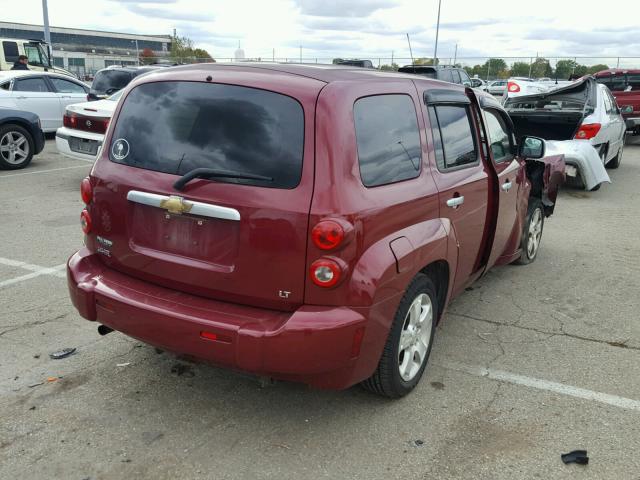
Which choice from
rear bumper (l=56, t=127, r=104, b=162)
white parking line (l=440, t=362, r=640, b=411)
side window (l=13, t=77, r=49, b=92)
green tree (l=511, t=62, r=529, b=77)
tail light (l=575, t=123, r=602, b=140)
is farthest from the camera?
green tree (l=511, t=62, r=529, b=77)

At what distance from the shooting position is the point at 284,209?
9.12ft

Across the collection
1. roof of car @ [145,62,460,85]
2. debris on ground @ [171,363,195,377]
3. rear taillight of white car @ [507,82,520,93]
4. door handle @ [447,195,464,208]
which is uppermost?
roof of car @ [145,62,460,85]

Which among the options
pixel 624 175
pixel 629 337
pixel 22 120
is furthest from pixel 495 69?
pixel 629 337

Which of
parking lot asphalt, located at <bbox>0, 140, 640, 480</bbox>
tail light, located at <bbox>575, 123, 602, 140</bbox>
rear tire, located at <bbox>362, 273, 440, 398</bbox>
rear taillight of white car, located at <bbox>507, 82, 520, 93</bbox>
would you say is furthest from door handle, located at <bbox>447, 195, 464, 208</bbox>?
rear taillight of white car, located at <bbox>507, 82, 520, 93</bbox>

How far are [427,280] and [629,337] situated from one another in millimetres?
2008

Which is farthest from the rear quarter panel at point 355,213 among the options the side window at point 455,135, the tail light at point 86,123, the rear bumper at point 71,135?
the rear bumper at point 71,135

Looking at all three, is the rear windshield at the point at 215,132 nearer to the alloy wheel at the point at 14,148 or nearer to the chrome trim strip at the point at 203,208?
the chrome trim strip at the point at 203,208

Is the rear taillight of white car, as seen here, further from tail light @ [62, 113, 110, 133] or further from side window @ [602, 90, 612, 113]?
tail light @ [62, 113, 110, 133]

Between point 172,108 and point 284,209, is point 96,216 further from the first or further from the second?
point 284,209

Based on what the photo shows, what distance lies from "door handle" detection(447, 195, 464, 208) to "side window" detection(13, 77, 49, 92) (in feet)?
40.2

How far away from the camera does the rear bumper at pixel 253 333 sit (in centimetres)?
276

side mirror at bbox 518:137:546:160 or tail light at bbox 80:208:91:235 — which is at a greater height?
side mirror at bbox 518:137:546:160

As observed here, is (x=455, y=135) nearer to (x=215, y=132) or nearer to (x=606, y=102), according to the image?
(x=215, y=132)

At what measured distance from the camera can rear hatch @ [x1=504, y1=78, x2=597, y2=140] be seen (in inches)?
391
